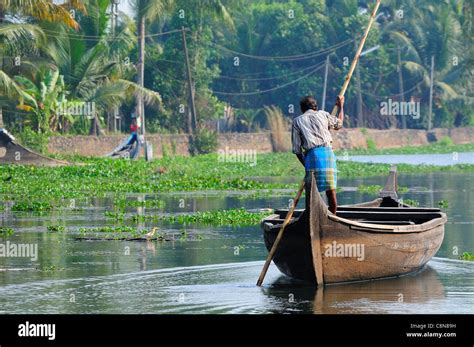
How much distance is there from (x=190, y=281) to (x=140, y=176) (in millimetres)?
18313

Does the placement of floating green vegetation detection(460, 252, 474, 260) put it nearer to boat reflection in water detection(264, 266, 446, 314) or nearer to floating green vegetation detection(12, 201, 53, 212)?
boat reflection in water detection(264, 266, 446, 314)

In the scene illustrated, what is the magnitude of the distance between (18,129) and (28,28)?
7.60 m

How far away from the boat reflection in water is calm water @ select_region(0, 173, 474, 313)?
12mm

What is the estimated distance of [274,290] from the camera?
14.6 meters

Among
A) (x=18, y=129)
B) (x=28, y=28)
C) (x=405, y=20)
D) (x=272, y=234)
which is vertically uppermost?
(x=405, y=20)

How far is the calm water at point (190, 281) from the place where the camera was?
13336 millimetres

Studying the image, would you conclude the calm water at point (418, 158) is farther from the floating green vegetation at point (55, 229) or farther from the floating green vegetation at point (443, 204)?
the floating green vegetation at point (55, 229)

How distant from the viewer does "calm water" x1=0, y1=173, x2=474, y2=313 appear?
525 inches

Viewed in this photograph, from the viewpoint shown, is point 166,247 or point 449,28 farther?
point 449,28

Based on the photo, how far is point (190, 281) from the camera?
1511cm

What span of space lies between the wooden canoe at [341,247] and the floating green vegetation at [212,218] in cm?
598

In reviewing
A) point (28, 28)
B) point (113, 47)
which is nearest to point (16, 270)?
point (28, 28)

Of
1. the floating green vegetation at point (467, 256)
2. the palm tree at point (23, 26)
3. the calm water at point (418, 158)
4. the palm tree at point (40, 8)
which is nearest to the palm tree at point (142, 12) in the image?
the palm tree at point (23, 26)
